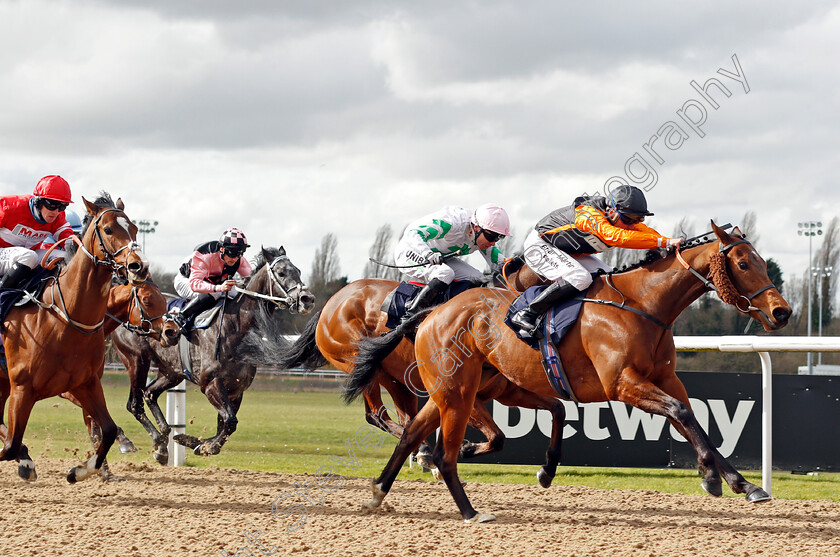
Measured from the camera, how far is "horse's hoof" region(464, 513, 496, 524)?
5.12 metres

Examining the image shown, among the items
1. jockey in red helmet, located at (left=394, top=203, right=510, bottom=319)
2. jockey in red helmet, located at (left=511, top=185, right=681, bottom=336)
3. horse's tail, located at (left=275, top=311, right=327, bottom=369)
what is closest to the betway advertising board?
horse's tail, located at (left=275, top=311, right=327, bottom=369)

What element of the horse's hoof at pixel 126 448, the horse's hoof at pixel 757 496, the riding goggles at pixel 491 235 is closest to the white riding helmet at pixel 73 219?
the horse's hoof at pixel 126 448

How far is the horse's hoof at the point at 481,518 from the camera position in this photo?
5.12 m

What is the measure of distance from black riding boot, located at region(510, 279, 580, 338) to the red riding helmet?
3457mm

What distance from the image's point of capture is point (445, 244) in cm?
651

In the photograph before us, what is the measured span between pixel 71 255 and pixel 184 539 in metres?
2.48

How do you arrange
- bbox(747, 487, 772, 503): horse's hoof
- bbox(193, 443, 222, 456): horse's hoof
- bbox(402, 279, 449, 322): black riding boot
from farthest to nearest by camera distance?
1. bbox(193, 443, 222, 456): horse's hoof
2. bbox(402, 279, 449, 322): black riding boot
3. bbox(747, 487, 772, 503): horse's hoof

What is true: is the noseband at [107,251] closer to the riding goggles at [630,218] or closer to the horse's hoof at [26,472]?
the horse's hoof at [26,472]

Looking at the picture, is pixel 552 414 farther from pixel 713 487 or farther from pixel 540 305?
pixel 713 487

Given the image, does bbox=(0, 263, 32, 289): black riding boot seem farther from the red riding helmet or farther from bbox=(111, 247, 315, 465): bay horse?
bbox=(111, 247, 315, 465): bay horse

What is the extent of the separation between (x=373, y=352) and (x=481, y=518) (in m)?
1.44

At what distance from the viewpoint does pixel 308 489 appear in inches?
261

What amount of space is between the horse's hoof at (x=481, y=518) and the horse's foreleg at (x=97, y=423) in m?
2.48

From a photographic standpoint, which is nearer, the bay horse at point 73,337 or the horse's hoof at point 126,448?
the bay horse at point 73,337
